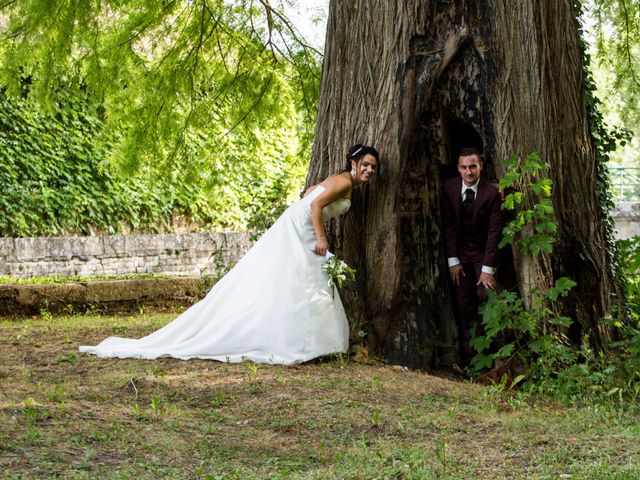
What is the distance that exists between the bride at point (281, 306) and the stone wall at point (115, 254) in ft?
14.1

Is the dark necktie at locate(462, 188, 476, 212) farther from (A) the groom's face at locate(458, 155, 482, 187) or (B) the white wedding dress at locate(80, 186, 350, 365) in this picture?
(B) the white wedding dress at locate(80, 186, 350, 365)

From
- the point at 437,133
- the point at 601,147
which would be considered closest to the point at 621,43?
the point at 601,147

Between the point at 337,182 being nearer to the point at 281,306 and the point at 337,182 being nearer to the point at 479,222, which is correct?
the point at 281,306

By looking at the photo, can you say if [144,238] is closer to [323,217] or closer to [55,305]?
[55,305]

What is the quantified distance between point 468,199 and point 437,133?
74 cm

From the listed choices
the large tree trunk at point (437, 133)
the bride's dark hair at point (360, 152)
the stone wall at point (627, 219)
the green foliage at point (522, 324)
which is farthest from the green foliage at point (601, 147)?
the stone wall at point (627, 219)

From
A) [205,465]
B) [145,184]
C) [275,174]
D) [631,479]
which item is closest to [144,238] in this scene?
[145,184]

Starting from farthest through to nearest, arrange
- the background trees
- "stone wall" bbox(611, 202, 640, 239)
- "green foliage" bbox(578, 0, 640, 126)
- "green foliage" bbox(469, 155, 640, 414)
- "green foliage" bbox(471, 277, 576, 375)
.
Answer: "stone wall" bbox(611, 202, 640, 239) < "green foliage" bbox(578, 0, 640, 126) < the background trees < "green foliage" bbox(471, 277, 576, 375) < "green foliage" bbox(469, 155, 640, 414)

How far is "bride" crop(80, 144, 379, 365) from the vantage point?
297 inches

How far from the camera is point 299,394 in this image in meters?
6.38

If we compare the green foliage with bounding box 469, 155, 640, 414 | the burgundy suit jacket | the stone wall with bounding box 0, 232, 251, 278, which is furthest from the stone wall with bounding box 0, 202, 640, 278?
the green foliage with bounding box 469, 155, 640, 414

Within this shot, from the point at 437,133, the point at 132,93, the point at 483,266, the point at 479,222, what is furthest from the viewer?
the point at 132,93

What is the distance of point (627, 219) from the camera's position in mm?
21953

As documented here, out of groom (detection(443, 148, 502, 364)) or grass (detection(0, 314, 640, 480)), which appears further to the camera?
→ groom (detection(443, 148, 502, 364))
